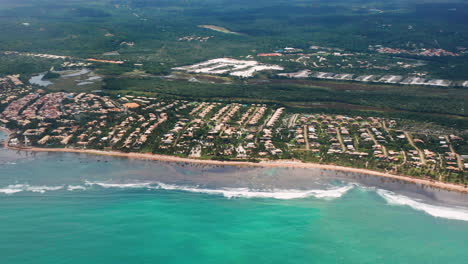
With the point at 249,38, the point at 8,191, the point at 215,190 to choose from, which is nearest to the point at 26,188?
the point at 8,191

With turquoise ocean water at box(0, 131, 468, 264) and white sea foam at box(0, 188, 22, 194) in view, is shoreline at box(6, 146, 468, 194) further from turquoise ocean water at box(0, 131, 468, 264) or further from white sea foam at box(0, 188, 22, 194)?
white sea foam at box(0, 188, 22, 194)

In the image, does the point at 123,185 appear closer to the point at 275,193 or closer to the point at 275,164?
the point at 275,193

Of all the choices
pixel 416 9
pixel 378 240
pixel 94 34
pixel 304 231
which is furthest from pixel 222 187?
pixel 416 9

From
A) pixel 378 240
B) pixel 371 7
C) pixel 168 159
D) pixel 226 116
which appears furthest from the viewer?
pixel 371 7

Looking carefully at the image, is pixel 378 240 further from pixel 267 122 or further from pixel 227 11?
pixel 227 11

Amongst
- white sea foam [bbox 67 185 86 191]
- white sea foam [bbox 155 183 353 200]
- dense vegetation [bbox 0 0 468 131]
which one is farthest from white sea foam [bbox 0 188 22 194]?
dense vegetation [bbox 0 0 468 131]
